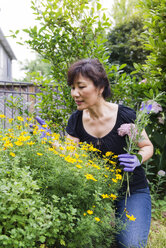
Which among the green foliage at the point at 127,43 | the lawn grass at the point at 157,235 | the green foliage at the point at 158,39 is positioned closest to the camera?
the lawn grass at the point at 157,235

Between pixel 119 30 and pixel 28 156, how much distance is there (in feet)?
44.4

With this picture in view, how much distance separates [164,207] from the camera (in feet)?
9.12

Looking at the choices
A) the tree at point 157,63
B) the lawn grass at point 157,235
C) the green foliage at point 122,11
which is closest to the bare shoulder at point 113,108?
the tree at point 157,63

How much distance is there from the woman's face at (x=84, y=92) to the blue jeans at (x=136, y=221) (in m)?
0.86

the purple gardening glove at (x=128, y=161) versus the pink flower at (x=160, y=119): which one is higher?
the pink flower at (x=160, y=119)

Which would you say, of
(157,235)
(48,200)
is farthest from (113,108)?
(48,200)

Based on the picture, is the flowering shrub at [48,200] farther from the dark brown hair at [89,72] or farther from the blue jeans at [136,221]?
the dark brown hair at [89,72]

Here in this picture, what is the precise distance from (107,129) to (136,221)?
78cm

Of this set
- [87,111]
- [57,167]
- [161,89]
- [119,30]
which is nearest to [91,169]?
[57,167]

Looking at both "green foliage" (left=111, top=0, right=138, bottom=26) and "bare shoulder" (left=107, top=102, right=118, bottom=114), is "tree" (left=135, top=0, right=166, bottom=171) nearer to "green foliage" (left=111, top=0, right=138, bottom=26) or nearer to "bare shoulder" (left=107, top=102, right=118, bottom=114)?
"bare shoulder" (left=107, top=102, right=118, bottom=114)

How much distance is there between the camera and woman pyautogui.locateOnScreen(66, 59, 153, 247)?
1.93 metres

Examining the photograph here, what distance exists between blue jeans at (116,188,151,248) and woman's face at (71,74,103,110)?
0.86 m

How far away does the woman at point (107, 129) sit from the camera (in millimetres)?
1926

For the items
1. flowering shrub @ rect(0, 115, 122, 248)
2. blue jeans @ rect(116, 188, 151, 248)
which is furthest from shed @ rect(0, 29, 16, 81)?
flowering shrub @ rect(0, 115, 122, 248)
